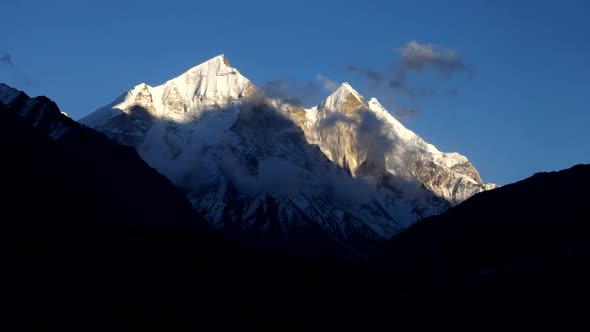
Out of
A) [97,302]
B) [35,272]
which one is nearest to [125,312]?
[97,302]

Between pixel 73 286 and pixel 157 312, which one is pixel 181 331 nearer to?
pixel 157 312

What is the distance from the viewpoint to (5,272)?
19488 cm

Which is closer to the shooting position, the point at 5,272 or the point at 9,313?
the point at 9,313

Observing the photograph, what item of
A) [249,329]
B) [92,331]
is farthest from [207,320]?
[92,331]

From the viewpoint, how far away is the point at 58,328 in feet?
594

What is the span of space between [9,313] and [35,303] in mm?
6454

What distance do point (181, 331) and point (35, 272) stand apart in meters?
26.3

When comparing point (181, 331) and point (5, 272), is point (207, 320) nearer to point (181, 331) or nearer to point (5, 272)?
point (181, 331)

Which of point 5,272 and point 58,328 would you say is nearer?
point 58,328

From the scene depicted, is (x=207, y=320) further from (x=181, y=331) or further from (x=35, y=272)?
(x=35, y=272)

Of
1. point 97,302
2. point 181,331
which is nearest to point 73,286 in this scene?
point 97,302

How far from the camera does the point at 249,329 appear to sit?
199250 mm

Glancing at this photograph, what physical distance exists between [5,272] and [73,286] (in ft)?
35.0

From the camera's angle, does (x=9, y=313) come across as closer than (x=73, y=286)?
Yes
